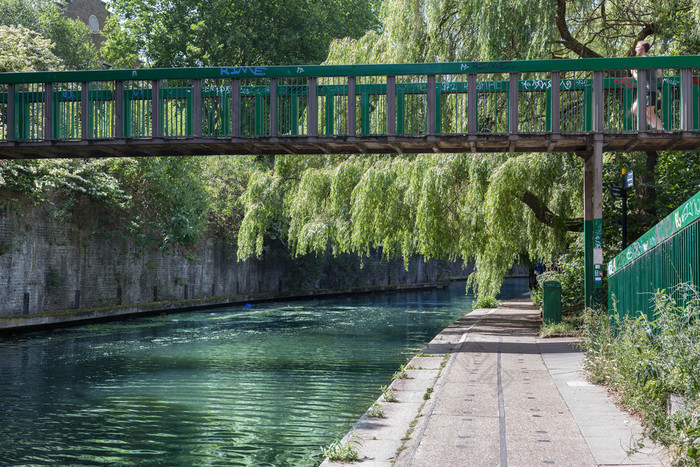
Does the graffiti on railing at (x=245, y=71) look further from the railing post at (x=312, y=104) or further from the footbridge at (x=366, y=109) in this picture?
the railing post at (x=312, y=104)

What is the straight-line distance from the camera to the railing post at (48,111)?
15.1 meters

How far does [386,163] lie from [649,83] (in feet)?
22.0

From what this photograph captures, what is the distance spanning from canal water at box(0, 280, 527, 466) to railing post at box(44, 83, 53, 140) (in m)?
4.81

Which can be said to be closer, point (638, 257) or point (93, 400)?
point (638, 257)

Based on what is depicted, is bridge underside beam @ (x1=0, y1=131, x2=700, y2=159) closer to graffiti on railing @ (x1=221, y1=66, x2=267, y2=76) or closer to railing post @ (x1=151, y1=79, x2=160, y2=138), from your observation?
railing post @ (x1=151, y1=79, x2=160, y2=138)

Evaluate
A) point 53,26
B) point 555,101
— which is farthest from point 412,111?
point 53,26

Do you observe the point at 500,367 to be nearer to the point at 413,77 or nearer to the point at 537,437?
the point at 537,437

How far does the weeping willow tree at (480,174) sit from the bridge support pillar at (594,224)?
1351 millimetres

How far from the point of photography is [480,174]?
16.2 metres

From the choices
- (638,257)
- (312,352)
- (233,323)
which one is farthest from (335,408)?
(233,323)

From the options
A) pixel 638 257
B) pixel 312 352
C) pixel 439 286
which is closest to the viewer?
pixel 638 257

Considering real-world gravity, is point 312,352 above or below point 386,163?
below

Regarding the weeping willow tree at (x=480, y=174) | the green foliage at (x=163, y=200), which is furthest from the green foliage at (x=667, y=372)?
the green foliage at (x=163, y=200)

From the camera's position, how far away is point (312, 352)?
16203 millimetres
